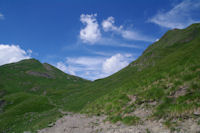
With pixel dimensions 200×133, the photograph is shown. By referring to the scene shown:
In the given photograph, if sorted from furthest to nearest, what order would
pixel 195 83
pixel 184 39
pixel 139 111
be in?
pixel 184 39
pixel 139 111
pixel 195 83

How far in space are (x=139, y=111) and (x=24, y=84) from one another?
165919 millimetres

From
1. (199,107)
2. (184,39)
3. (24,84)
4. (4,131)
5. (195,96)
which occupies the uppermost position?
(184,39)

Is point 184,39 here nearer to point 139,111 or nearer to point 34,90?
point 139,111

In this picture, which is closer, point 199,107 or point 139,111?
point 199,107

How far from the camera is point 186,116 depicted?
1042cm

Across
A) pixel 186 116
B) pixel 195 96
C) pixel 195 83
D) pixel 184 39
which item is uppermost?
pixel 184 39

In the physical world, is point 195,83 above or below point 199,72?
below

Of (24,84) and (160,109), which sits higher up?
(24,84)

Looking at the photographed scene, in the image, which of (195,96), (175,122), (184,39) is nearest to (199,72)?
(195,96)

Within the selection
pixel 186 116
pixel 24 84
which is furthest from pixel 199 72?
pixel 24 84

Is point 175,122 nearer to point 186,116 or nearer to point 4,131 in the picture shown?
point 186,116

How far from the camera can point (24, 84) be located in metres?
151

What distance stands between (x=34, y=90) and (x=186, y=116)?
156699 millimetres

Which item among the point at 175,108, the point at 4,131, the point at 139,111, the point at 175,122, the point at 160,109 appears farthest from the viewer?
the point at 4,131
